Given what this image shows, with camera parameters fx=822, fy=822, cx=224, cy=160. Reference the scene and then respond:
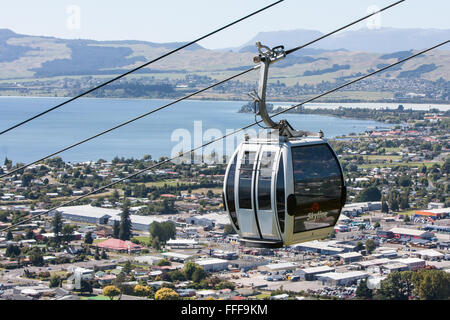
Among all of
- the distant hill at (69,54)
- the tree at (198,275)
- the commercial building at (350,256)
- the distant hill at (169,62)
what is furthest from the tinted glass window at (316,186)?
the distant hill at (69,54)

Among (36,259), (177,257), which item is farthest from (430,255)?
(36,259)

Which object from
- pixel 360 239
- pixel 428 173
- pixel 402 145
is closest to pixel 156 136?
pixel 402 145

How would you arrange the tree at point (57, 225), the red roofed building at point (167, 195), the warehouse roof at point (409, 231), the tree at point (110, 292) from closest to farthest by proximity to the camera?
1. the tree at point (110, 292)
2. the warehouse roof at point (409, 231)
3. the tree at point (57, 225)
4. the red roofed building at point (167, 195)

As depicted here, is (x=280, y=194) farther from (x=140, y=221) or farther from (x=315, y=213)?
(x=140, y=221)

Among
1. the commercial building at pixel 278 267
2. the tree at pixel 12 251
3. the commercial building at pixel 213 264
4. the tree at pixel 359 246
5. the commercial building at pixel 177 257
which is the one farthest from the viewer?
the tree at pixel 359 246

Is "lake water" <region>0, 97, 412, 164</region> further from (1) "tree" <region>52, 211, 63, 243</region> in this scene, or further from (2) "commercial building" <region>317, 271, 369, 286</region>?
(2) "commercial building" <region>317, 271, 369, 286</region>

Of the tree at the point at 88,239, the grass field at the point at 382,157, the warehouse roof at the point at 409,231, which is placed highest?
the grass field at the point at 382,157

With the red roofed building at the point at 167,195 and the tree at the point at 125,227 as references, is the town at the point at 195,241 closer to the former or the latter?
the tree at the point at 125,227
